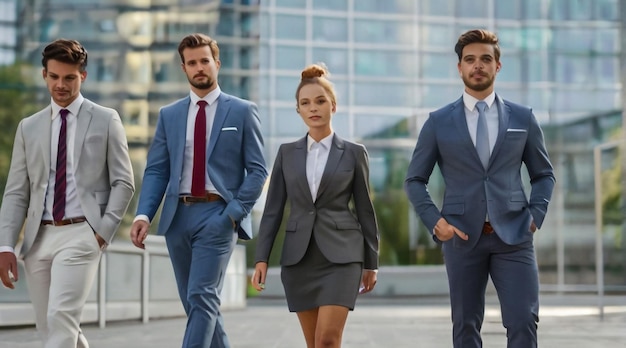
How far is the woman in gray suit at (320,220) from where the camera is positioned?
17.7 ft

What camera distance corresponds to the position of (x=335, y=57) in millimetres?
32656

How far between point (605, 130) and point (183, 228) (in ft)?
95.7

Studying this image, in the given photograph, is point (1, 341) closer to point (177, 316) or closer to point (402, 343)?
point (402, 343)

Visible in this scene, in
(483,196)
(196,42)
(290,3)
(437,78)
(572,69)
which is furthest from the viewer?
(572,69)

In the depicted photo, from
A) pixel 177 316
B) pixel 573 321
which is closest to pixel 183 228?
pixel 573 321

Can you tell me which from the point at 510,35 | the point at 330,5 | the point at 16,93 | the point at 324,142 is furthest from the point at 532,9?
the point at 324,142

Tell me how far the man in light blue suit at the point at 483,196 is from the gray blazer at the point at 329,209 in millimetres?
291

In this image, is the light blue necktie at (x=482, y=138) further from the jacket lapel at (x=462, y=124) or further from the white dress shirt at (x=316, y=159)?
the white dress shirt at (x=316, y=159)

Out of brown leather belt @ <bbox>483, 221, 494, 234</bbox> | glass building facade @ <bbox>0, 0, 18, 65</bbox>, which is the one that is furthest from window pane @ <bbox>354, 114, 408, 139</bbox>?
brown leather belt @ <bbox>483, 221, 494, 234</bbox>

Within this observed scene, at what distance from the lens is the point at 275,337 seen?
42.6 ft

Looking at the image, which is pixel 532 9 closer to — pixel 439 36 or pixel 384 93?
pixel 439 36

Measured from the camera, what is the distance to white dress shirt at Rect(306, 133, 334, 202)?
551cm

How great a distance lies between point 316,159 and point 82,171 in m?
1.17

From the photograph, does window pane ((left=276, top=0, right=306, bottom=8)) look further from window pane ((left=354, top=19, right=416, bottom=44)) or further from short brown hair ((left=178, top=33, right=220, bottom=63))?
short brown hair ((left=178, top=33, right=220, bottom=63))
